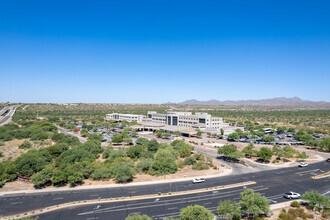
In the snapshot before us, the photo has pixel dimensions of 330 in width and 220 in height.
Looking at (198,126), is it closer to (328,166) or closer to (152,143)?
(152,143)

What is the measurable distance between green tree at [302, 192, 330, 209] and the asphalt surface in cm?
541

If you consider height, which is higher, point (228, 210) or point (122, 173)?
point (228, 210)

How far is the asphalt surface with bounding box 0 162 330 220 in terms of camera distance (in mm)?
33562

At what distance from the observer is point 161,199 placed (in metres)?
38.2

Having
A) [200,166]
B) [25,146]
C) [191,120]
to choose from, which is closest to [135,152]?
[200,166]

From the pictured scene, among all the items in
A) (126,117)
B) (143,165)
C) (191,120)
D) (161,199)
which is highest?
(191,120)

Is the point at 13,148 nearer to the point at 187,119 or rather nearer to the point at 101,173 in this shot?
the point at 101,173

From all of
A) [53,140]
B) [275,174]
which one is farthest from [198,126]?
[53,140]

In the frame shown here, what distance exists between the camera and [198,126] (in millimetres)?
118500

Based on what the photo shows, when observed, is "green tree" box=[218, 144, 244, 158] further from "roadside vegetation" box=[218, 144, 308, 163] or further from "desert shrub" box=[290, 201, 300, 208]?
"desert shrub" box=[290, 201, 300, 208]

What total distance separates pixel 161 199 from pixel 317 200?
2750 centimetres

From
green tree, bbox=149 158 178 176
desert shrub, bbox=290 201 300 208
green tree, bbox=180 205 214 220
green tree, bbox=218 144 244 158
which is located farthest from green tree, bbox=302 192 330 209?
green tree, bbox=149 158 178 176

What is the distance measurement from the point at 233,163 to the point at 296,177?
17666mm

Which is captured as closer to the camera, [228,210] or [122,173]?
[228,210]
